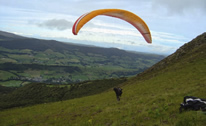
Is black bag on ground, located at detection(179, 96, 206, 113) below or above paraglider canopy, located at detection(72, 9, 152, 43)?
below

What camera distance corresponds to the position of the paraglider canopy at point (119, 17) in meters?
14.5

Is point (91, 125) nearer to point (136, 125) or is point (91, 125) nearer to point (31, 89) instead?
point (136, 125)

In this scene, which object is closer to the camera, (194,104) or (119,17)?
(194,104)

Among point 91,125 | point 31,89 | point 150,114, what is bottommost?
point 31,89

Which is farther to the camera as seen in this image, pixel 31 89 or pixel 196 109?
pixel 31 89

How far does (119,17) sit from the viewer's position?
56.9ft

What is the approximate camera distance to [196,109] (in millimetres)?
8414

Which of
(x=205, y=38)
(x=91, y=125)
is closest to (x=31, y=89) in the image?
(x=205, y=38)

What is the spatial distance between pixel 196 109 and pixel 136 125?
318cm

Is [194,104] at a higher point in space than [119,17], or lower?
lower

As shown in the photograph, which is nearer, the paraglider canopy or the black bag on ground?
the black bag on ground

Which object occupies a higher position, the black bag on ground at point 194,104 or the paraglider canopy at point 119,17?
the paraglider canopy at point 119,17

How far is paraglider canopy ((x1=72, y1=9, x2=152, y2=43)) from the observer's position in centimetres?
1450

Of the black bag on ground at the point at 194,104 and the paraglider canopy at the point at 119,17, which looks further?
the paraglider canopy at the point at 119,17
